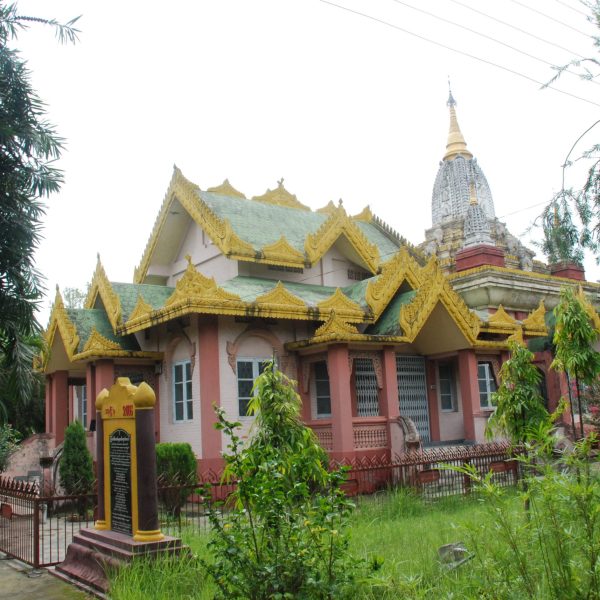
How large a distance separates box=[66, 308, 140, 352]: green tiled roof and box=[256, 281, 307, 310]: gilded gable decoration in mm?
4045

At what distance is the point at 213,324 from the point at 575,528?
36.7 feet

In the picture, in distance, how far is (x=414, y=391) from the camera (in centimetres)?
1888

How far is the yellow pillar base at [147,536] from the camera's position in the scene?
7809 millimetres

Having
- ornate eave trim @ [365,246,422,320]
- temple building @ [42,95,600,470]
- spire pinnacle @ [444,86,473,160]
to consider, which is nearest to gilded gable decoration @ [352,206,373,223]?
temple building @ [42,95,600,470]

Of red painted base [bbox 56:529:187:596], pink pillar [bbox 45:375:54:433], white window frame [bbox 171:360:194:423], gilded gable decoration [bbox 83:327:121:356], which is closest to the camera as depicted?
red painted base [bbox 56:529:187:596]

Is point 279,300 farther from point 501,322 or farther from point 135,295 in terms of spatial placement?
point 501,322

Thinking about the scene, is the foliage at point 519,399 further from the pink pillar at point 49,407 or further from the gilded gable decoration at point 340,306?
the pink pillar at point 49,407

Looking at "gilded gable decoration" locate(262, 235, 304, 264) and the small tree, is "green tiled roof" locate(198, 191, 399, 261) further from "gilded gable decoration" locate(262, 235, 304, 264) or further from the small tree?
the small tree

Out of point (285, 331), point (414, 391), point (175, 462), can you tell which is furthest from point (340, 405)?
point (414, 391)

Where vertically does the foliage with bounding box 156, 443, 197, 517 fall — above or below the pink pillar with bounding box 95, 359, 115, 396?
below

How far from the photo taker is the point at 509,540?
4.48 meters

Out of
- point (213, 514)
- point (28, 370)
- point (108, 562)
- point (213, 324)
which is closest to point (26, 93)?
point (28, 370)

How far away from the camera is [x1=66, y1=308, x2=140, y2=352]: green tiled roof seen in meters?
17.7

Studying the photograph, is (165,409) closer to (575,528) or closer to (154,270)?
(154,270)
